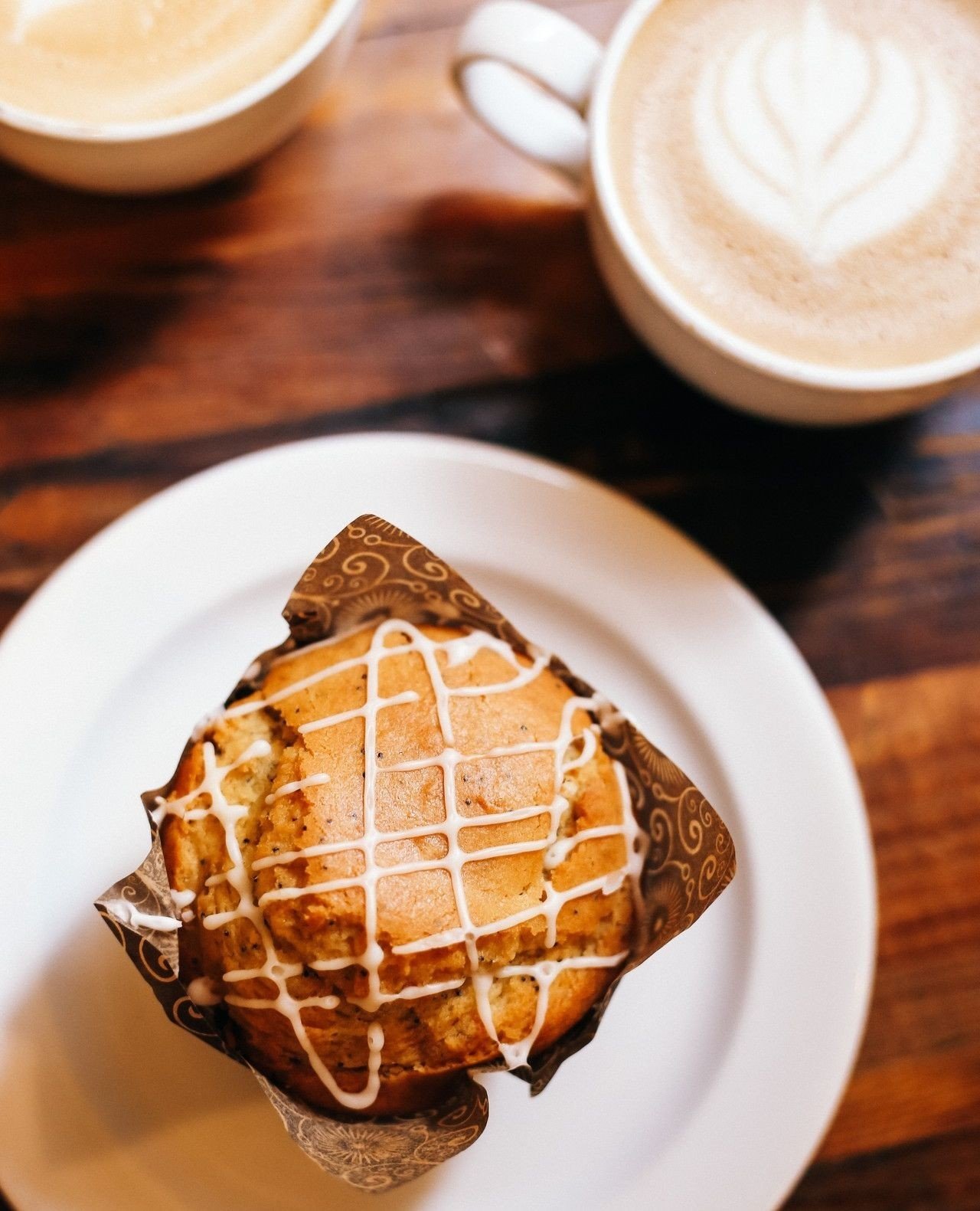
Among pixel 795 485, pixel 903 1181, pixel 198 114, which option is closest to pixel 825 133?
pixel 795 485

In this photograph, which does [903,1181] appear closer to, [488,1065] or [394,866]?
[488,1065]

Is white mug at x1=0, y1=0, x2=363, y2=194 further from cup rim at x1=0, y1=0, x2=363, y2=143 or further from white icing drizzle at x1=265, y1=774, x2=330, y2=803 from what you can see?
white icing drizzle at x1=265, y1=774, x2=330, y2=803

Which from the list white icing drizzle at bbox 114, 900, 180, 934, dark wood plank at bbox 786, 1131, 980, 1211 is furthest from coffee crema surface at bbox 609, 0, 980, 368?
dark wood plank at bbox 786, 1131, 980, 1211

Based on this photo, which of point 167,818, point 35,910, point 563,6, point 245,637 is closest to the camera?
point 167,818

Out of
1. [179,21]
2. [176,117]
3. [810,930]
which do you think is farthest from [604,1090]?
[179,21]

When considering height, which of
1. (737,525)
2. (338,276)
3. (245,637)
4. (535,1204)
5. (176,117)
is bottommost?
(535,1204)

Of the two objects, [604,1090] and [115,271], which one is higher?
[115,271]

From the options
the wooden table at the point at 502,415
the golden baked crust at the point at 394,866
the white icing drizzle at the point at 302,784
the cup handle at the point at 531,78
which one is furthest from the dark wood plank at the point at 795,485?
the white icing drizzle at the point at 302,784

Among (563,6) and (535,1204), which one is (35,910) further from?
(563,6)
